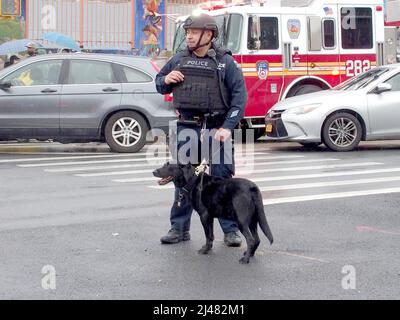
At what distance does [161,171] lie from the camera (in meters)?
7.73

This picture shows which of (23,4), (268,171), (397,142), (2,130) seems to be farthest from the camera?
(23,4)

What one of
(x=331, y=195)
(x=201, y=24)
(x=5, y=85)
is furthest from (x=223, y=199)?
(x=5, y=85)

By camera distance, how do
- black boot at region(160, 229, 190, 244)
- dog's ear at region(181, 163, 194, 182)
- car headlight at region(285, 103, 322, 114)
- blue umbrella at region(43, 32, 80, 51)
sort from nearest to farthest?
dog's ear at region(181, 163, 194, 182) < black boot at region(160, 229, 190, 244) < car headlight at region(285, 103, 322, 114) < blue umbrella at region(43, 32, 80, 51)

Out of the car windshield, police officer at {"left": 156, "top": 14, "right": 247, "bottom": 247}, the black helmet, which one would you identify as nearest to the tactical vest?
police officer at {"left": 156, "top": 14, "right": 247, "bottom": 247}

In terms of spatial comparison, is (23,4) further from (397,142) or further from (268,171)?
(268,171)

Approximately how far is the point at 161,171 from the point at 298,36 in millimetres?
11784

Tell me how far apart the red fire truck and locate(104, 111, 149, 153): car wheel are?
9.87ft

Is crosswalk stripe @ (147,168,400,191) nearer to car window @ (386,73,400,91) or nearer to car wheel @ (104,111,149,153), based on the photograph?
car window @ (386,73,400,91)

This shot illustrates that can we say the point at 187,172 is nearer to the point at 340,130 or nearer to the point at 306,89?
the point at 340,130

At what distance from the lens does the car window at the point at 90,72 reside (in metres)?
16.1

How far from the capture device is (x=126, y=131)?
1614cm

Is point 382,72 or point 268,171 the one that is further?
point 382,72

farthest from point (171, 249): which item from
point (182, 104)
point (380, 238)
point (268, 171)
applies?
point (268, 171)

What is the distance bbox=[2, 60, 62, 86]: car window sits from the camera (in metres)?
16.0
